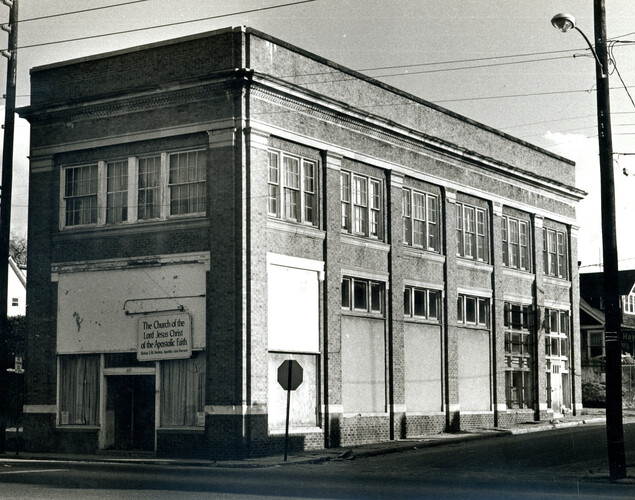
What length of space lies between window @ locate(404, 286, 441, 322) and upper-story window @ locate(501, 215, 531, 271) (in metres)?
5.67

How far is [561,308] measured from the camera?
45062mm

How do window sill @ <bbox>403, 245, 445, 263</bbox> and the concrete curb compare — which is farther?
window sill @ <bbox>403, 245, 445, 263</bbox>

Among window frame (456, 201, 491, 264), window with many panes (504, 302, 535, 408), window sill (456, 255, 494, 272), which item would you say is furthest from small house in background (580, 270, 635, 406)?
window frame (456, 201, 491, 264)

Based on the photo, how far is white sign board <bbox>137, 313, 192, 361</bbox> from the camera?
93.5 feet

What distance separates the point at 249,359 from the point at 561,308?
21.4 metres

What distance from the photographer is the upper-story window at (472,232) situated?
3809cm

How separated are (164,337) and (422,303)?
10484mm

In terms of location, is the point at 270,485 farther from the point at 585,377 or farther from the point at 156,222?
the point at 585,377

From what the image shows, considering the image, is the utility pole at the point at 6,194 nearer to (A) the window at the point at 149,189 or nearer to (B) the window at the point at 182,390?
(A) the window at the point at 149,189

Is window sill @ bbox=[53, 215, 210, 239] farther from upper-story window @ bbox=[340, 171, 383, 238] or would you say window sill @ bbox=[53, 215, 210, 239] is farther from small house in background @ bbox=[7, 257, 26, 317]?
small house in background @ bbox=[7, 257, 26, 317]

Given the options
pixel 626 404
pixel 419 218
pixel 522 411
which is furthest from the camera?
pixel 626 404

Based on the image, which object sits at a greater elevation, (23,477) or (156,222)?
(156,222)

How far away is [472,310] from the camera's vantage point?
38.7m

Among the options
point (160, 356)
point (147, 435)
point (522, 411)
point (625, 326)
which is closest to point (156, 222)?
point (160, 356)
